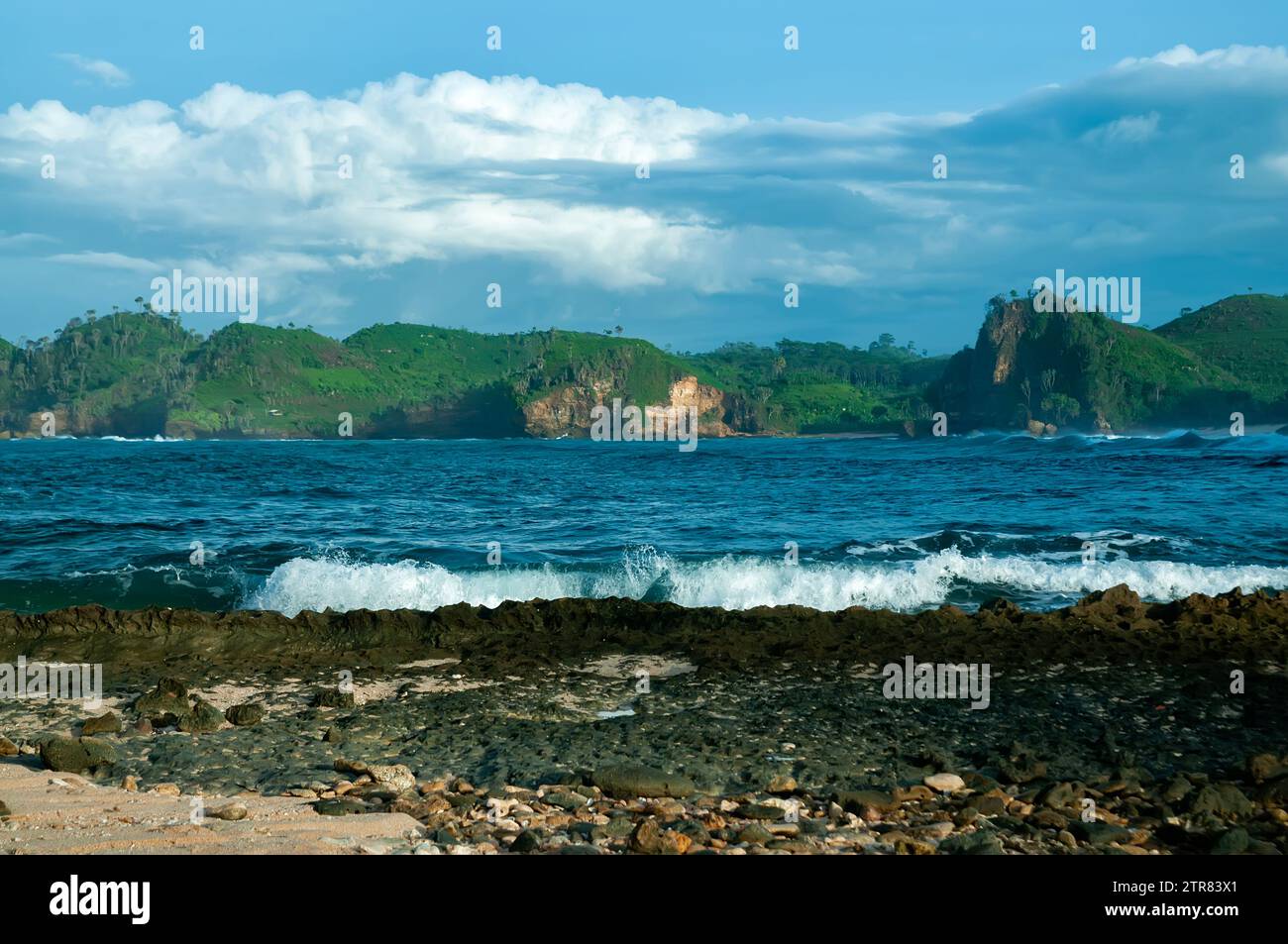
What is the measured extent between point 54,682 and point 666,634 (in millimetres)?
7685

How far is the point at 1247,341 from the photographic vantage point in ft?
588

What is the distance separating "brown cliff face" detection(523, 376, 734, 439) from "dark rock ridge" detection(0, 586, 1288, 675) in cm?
13998

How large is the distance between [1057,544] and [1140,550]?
67.2 inches

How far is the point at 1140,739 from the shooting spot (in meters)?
10.2

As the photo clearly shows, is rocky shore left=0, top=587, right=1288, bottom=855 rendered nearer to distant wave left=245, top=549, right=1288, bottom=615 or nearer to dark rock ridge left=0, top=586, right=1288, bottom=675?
dark rock ridge left=0, top=586, right=1288, bottom=675

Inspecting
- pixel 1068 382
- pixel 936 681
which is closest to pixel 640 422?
pixel 1068 382

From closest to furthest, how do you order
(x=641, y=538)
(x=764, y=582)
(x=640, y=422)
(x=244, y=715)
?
(x=244, y=715) → (x=764, y=582) → (x=641, y=538) → (x=640, y=422)
